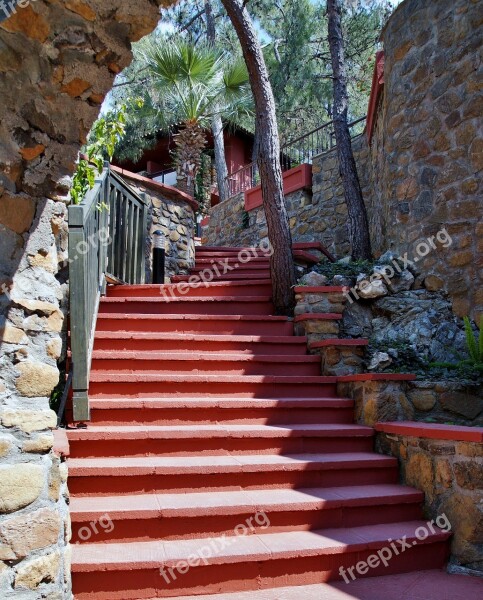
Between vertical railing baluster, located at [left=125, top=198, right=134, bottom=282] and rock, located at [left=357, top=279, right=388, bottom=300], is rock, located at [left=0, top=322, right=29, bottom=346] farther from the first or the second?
vertical railing baluster, located at [left=125, top=198, right=134, bottom=282]

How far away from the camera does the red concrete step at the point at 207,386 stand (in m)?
3.79

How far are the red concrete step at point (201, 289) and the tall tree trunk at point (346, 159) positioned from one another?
149cm

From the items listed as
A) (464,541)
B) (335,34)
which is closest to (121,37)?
(464,541)

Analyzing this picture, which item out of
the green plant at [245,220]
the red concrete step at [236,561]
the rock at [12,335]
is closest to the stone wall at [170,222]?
the green plant at [245,220]

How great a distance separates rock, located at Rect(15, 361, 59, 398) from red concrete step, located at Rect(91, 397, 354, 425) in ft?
5.31

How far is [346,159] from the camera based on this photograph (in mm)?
7195

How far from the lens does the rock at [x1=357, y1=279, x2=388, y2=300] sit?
491 cm

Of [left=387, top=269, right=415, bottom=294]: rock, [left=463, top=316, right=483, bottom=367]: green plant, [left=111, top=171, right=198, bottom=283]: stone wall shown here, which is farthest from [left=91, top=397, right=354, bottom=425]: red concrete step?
[left=111, top=171, right=198, bottom=283]: stone wall

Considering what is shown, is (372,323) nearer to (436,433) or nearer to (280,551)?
(436,433)

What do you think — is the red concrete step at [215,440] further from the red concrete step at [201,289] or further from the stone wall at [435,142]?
the red concrete step at [201,289]

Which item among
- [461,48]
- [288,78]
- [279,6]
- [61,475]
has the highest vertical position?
[279,6]

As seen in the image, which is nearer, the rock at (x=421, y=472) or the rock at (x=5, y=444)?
the rock at (x=5, y=444)

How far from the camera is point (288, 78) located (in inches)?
555

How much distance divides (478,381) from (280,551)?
6.96 ft
